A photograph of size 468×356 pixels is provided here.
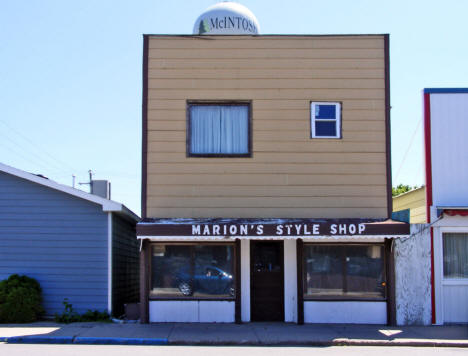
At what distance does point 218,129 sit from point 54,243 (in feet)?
16.3

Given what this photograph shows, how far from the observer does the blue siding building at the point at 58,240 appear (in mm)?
15008

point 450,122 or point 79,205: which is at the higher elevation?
point 450,122

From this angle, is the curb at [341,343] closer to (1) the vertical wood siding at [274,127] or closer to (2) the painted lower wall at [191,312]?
(2) the painted lower wall at [191,312]

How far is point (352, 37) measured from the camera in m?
15.2

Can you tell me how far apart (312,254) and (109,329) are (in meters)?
5.05

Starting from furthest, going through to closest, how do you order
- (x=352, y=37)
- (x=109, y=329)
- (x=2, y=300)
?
A: (x=352, y=37) < (x=2, y=300) < (x=109, y=329)

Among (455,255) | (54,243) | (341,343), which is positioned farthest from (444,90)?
(54,243)

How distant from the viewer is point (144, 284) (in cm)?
1435

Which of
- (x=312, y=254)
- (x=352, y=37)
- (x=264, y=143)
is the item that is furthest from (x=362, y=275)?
(x=352, y=37)

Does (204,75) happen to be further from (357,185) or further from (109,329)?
(109,329)

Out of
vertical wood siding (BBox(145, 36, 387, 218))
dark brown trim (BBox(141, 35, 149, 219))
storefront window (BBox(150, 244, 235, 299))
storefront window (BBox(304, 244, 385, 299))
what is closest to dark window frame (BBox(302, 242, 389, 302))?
storefront window (BBox(304, 244, 385, 299))

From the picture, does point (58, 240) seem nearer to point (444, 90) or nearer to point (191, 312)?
point (191, 312)

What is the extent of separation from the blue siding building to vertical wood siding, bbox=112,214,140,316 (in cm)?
15

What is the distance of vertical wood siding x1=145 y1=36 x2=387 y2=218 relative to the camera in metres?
14.7
